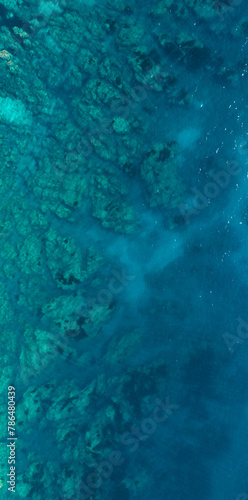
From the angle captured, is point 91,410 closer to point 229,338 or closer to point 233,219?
point 229,338

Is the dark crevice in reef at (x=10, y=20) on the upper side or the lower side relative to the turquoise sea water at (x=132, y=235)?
upper

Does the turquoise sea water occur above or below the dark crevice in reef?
below

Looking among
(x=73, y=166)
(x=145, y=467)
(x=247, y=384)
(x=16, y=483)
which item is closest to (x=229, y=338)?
(x=247, y=384)

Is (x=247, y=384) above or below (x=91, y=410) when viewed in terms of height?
below

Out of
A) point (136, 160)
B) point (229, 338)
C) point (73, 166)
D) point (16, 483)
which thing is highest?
point (73, 166)

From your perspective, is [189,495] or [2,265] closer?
[189,495]

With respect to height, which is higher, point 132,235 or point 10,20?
point 10,20

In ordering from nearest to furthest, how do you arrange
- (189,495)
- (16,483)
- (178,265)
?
(189,495)
(178,265)
(16,483)

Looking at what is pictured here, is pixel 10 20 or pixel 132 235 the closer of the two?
pixel 10 20
